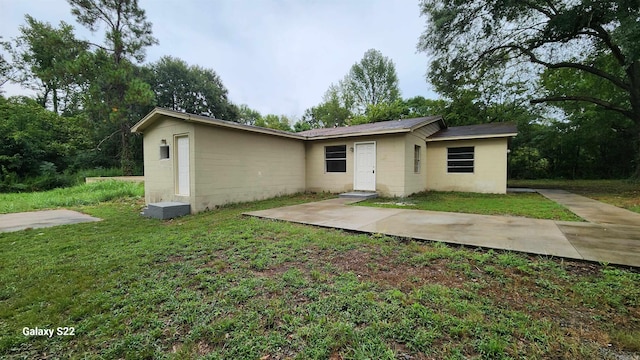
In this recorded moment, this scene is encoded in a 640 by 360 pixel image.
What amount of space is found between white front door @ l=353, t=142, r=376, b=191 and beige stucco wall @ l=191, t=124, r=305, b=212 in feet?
8.29

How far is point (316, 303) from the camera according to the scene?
7.32ft

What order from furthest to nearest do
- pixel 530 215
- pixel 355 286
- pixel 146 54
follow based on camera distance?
pixel 146 54 < pixel 530 215 < pixel 355 286

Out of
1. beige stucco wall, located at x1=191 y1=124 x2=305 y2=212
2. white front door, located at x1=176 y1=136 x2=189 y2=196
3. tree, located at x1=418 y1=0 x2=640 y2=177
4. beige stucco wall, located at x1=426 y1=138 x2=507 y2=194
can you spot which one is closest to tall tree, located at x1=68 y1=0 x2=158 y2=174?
white front door, located at x1=176 y1=136 x2=189 y2=196

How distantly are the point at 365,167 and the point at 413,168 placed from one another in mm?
1819

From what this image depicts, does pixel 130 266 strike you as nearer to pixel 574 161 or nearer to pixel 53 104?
pixel 574 161

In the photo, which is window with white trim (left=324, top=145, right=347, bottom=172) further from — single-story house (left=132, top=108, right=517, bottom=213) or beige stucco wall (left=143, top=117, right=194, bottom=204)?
beige stucco wall (left=143, top=117, right=194, bottom=204)

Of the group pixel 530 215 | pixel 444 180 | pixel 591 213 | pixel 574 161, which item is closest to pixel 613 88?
pixel 574 161

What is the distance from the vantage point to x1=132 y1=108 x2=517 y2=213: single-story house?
7.41 m

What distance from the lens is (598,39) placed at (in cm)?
1097

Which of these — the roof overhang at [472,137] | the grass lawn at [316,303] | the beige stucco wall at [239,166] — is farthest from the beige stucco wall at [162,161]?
the roof overhang at [472,137]

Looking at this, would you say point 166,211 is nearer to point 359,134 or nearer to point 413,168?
point 359,134

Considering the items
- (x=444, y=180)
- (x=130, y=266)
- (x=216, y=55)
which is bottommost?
(x=130, y=266)

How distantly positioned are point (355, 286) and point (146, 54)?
2181 cm

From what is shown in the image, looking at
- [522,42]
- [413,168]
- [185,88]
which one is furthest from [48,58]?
[522,42]
